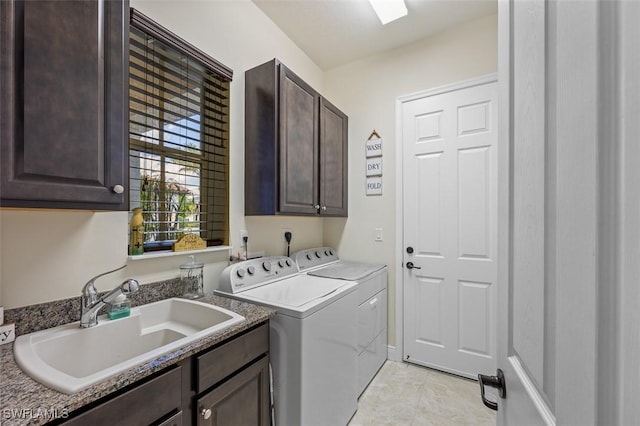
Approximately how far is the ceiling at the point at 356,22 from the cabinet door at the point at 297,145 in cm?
62

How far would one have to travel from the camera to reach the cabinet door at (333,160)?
7.81 feet

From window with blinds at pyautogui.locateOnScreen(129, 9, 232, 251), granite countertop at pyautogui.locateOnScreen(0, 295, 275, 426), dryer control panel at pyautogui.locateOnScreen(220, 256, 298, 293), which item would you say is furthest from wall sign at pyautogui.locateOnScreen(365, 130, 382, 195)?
granite countertop at pyautogui.locateOnScreen(0, 295, 275, 426)

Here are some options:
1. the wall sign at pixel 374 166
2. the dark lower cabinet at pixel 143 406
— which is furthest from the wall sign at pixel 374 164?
the dark lower cabinet at pixel 143 406

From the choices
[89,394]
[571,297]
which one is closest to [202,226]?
[89,394]

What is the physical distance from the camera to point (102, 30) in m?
0.93

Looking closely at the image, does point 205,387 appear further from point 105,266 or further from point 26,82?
point 26,82

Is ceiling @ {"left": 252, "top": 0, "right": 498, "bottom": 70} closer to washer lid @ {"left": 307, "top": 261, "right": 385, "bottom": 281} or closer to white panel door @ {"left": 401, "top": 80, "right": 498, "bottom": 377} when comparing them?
white panel door @ {"left": 401, "top": 80, "right": 498, "bottom": 377}

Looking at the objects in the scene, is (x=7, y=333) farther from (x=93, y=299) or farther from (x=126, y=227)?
(x=126, y=227)

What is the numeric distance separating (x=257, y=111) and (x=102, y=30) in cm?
106

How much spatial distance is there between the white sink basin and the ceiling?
225 cm

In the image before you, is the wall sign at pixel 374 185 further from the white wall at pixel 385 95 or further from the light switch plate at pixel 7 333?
the light switch plate at pixel 7 333

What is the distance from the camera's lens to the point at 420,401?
2016 millimetres

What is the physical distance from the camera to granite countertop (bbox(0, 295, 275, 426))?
630 mm

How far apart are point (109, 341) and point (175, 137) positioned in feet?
3.56
